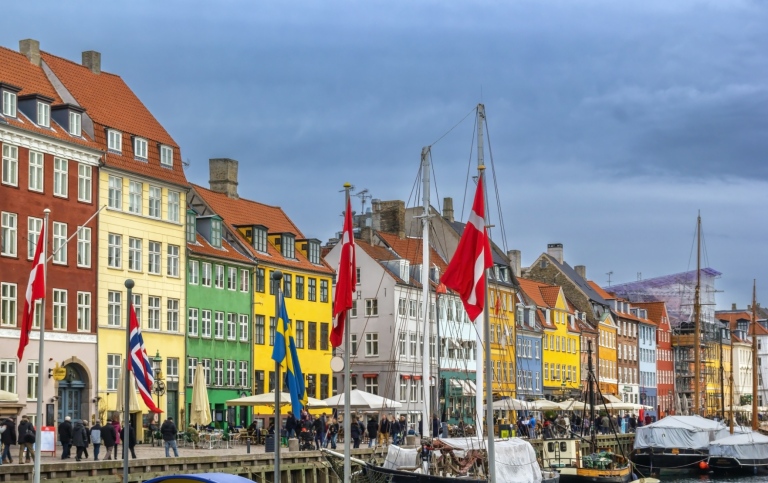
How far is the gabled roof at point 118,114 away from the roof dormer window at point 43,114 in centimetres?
342

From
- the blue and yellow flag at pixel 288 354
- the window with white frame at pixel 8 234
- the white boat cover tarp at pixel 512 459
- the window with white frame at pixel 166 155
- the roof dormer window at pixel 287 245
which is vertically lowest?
the white boat cover tarp at pixel 512 459

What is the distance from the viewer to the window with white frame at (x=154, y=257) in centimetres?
6788

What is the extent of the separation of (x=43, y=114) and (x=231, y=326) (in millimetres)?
19056

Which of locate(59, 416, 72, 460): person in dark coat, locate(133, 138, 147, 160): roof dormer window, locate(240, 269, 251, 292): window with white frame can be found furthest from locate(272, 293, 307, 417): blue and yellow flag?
locate(240, 269, 251, 292): window with white frame

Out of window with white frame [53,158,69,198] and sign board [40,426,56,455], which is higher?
window with white frame [53,158,69,198]

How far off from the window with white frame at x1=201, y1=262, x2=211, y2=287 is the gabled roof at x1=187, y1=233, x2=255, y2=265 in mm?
610

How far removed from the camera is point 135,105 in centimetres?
7025

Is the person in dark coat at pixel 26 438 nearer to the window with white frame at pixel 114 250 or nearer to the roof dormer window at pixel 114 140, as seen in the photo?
the window with white frame at pixel 114 250

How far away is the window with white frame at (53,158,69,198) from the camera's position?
6072 centimetres

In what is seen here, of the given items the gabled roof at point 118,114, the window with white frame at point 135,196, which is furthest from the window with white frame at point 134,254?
the gabled roof at point 118,114

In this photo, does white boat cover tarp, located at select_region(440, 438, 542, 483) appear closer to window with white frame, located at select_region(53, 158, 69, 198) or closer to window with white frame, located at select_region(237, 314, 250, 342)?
window with white frame, located at select_region(53, 158, 69, 198)

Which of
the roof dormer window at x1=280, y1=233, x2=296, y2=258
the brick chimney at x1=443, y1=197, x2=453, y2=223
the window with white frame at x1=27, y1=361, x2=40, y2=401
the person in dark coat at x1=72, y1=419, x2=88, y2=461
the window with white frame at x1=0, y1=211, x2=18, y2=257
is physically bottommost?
the person in dark coat at x1=72, y1=419, x2=88, y2=461

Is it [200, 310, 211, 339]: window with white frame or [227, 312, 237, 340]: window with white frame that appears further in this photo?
[227, 312, 237, 340]: window with white frame

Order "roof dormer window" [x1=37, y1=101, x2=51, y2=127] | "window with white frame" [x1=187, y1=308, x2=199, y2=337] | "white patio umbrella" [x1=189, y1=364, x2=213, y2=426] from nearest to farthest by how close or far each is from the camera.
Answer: "white patio umbrella" [x1=189, y1=364, x2=213, y2=426]
"roof dormer window" [x1=37, y1=101, x2=51, y2=127]
"window with white frame" [x1=187, y1=308, x2=199, y2=337]
